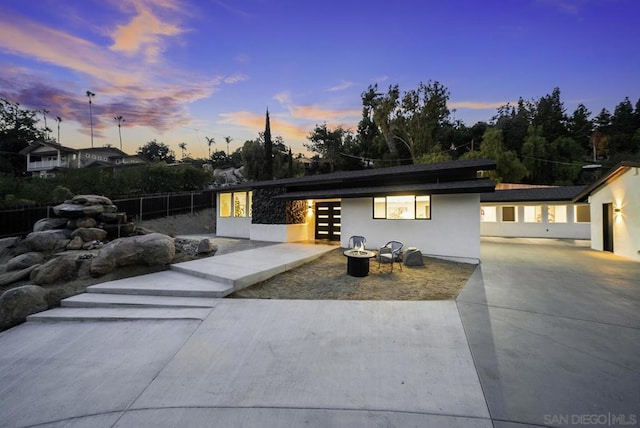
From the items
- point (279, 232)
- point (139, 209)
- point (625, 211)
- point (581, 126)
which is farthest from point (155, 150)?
point (581, 126)

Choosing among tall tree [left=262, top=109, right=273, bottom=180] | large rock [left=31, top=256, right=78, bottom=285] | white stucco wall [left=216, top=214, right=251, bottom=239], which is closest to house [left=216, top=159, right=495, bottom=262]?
white stucco wall [left=216, top=214, right=251, bottom=239]

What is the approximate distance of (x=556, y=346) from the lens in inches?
133

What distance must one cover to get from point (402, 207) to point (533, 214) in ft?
40.8

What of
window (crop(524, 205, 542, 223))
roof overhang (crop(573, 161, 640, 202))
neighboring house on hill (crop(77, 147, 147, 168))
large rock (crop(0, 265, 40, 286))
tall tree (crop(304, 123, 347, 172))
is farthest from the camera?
tall tree (crop(304, 123, 347, 172))

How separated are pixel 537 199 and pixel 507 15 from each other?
10.2m

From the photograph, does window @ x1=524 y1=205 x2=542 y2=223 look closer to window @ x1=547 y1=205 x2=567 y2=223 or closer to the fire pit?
window @ x1=547 y1=205 x2=567 y2=223

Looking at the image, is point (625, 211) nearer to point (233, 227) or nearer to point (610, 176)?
point (610, 176)

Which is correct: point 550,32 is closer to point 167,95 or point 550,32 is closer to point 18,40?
point 167,95

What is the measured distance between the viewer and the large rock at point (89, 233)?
29.5 ft

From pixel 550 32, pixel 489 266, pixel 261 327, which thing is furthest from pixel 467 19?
Answer: pixel 261 327

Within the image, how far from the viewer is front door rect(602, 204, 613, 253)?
10930mm

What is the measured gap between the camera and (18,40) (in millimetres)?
9773

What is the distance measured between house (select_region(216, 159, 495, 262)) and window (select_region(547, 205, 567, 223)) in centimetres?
1155

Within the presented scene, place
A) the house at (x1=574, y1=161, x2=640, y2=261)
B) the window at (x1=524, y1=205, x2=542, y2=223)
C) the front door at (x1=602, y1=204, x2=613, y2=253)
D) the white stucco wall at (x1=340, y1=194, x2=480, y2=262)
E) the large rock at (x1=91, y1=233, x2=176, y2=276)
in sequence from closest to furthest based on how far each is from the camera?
the large rock at (x1=91, y1=233, x2=176, y2=276) → the white stucco wall at (x1=340, y1=194, x2=480, y2=262) → the house at (x1=574, y1=161, x2=640, y2=261) → the front door at (x1=602, y1=204, x2=613, y2=253) → the window at (x1=524, y1=205, x2=542, y2=223)
